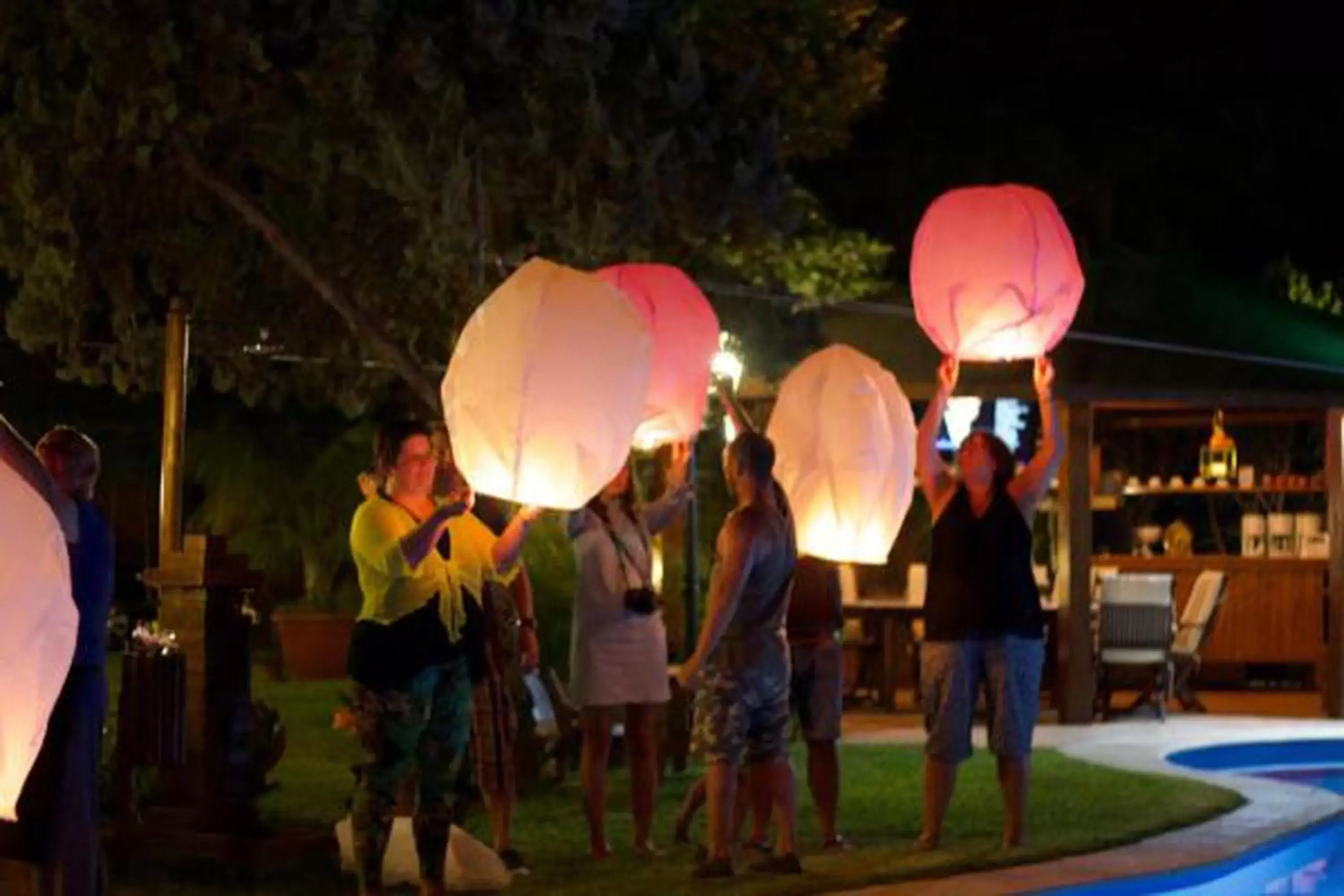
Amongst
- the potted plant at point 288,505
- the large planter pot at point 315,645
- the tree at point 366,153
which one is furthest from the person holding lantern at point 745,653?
the potted plant at point 288,505

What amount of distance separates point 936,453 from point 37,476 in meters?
3.63

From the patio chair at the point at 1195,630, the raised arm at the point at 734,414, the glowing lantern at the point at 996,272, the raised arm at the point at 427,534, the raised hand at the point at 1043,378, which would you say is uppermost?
the glowing lantern at the point at 996,272

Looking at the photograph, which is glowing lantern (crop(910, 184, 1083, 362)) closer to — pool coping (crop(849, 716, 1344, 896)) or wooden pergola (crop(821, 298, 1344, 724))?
pool coping (crop(849, 716, 1344, 896))

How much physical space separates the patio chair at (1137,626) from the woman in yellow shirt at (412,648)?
8.11 m

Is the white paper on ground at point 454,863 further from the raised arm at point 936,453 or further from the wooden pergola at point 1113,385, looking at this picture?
the wooden pergola at point 1113,385

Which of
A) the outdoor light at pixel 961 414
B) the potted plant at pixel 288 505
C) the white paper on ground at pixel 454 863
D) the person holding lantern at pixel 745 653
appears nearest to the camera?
the white paper on ground at pixel 454 863

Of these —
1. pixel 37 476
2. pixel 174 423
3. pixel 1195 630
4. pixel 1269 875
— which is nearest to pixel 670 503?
pixel 1269 875

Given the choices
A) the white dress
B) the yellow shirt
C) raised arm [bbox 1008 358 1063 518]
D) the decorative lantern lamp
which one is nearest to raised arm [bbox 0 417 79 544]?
the yellow shirt

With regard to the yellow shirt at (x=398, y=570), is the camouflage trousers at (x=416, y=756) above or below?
below

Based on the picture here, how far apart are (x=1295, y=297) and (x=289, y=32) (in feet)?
43.2

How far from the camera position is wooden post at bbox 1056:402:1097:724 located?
1356cm

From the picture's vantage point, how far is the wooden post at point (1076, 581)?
44.5 feet

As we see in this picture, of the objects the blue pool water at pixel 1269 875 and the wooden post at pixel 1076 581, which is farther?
the wooden post at pixel 1076 581

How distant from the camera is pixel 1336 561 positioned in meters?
14.2
